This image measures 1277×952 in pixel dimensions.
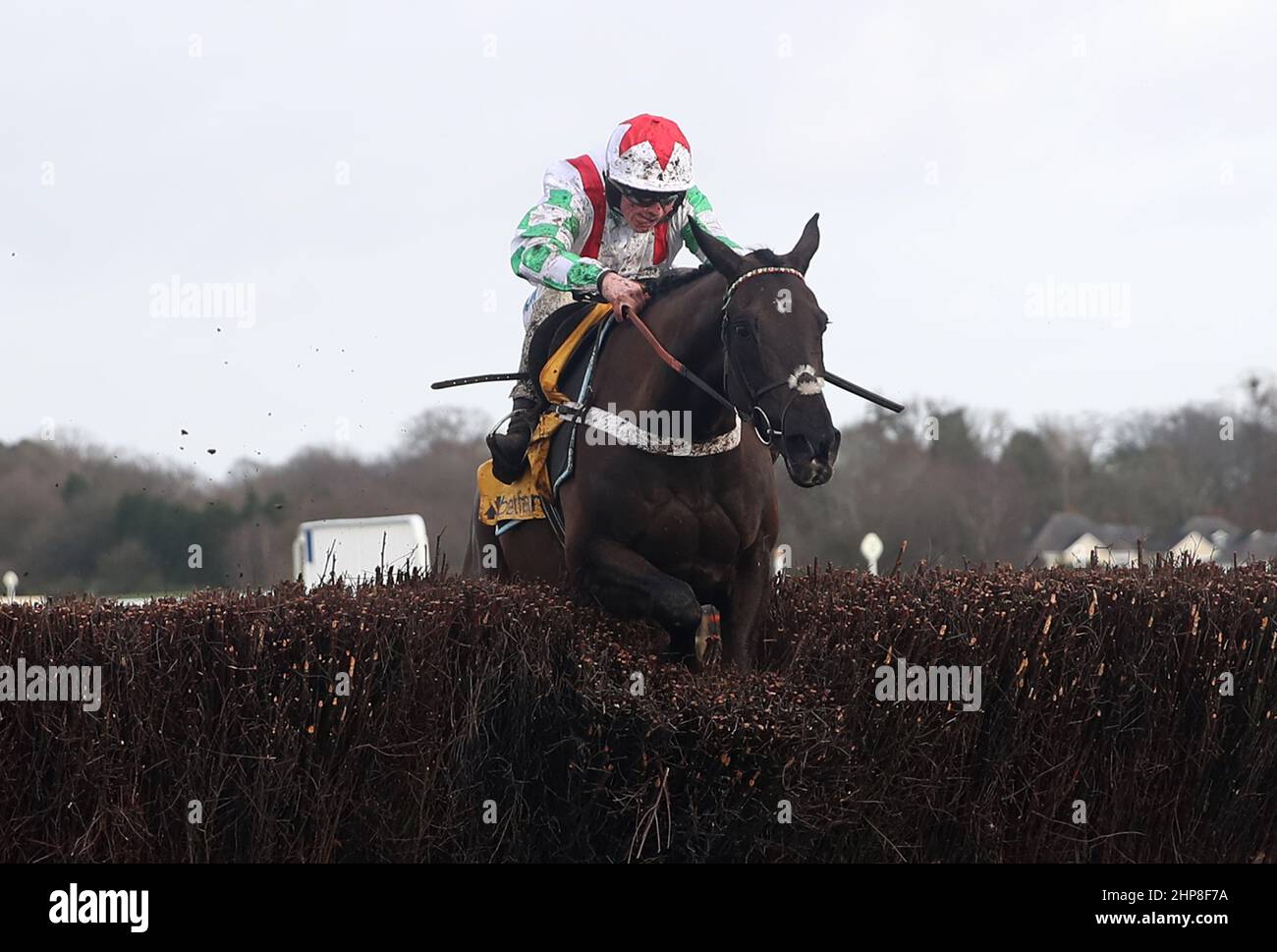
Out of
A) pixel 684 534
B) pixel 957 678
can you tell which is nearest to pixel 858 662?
pixel 957 678

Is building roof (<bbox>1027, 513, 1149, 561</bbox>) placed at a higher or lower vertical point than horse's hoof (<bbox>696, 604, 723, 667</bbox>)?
higher

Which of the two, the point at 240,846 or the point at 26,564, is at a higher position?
the point at 26,564

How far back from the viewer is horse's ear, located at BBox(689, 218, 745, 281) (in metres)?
6.18

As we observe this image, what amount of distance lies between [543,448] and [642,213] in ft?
3.67

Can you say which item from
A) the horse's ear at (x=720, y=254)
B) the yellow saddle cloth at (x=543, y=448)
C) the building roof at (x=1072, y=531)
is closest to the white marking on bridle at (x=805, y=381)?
the horse's ear at (x=720, y=254)

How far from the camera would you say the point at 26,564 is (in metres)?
19.7

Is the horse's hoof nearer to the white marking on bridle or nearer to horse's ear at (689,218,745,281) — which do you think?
the white marking on bridle

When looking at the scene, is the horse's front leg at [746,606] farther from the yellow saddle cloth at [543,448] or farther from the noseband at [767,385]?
the yellow saddle cloth at [543,448]

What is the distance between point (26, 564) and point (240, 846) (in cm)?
1509

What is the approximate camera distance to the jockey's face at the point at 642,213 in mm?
7258

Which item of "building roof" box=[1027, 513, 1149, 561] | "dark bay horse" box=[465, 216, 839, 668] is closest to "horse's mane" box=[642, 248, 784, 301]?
"dark bay horse" box=[465, 216, 839, 668]

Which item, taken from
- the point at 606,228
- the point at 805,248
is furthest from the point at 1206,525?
the point at 805,248

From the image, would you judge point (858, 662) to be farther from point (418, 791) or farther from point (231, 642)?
point (231, 642)
